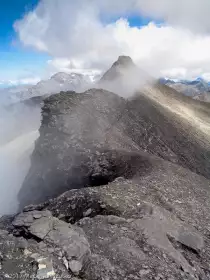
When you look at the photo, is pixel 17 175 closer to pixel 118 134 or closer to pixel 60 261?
pixel 118 134

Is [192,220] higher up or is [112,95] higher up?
[112,95]

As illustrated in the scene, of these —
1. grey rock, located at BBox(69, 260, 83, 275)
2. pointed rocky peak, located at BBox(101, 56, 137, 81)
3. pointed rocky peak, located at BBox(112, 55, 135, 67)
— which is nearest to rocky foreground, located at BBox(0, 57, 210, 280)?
grey rock, located at BBox(69, 260, 83, 275)

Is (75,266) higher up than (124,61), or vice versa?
(124,61)

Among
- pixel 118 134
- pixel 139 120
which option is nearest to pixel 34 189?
pixel 118 134

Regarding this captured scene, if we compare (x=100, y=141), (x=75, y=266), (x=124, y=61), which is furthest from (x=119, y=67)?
(x=75, y=266)

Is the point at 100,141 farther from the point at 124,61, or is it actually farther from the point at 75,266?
the point at 124,61

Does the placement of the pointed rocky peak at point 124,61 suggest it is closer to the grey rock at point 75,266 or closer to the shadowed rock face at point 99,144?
the shadowed rock face at point 99,144

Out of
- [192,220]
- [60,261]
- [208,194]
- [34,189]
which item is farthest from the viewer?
[34,189]

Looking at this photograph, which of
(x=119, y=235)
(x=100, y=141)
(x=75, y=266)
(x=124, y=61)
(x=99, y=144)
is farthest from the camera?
(x=124, y=61)
